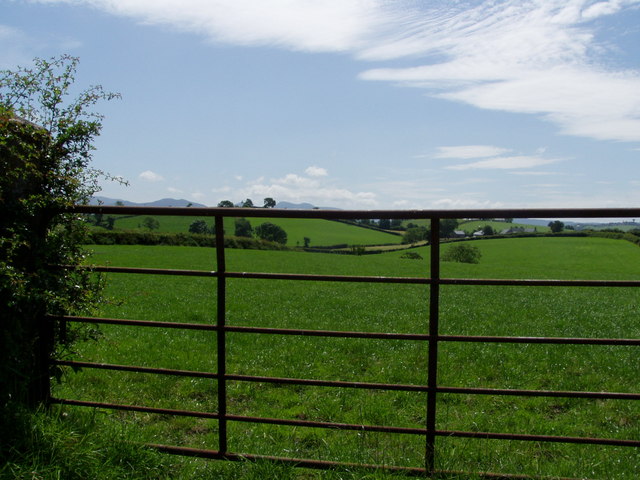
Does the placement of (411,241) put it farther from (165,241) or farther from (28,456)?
(28,456)

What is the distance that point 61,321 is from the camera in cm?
411

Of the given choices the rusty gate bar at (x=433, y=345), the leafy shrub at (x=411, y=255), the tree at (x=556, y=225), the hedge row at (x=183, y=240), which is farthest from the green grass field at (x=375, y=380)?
the leafy shrub at (x=411, y=255)

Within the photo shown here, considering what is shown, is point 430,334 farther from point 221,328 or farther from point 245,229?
point 245,229

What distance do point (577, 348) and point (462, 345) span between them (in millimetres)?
1829

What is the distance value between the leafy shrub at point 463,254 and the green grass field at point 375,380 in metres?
43.4

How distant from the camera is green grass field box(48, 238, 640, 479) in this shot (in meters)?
4.20

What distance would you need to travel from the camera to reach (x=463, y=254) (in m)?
57.7

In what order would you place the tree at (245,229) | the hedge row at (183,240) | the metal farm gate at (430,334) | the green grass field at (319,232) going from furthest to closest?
the green grass field at (319,232), the tree at (245,229), the hedge row at (183,240), the metal farm gate at (430,334)

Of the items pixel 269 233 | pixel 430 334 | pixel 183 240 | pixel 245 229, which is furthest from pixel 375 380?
pixel 269 233

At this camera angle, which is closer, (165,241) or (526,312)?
(526,312)

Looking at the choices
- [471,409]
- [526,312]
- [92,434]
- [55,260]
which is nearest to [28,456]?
[92,434]

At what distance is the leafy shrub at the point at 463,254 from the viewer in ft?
188

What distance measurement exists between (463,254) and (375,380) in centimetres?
5314

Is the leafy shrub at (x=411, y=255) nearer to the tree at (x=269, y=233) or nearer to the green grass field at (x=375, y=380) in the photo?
the tree at (x=269, y=233)
